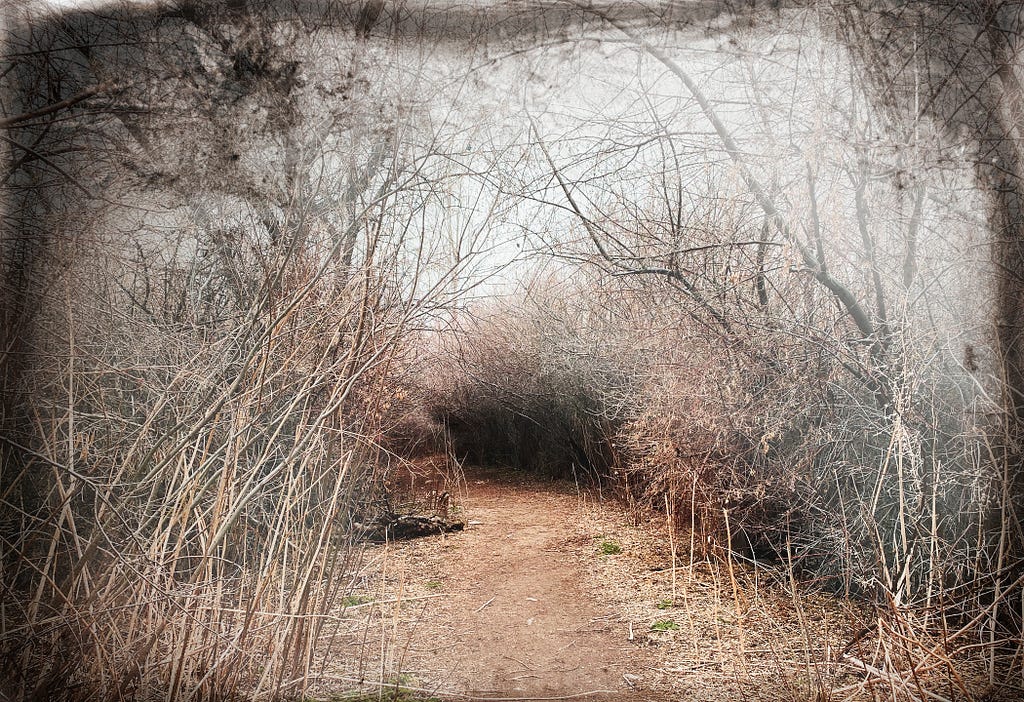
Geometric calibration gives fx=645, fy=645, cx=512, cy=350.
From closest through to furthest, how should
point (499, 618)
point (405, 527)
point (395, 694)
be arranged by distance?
point (395, 694), point (499, 618), point (405, 527)

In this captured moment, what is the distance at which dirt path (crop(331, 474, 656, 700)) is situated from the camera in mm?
1902

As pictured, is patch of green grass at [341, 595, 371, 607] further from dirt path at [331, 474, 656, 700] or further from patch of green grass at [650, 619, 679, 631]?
patch of green grass at [650, 619, 679, 631]

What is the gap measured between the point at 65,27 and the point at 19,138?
0.39 metres

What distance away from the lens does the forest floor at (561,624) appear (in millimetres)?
1903

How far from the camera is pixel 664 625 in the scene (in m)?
2.13

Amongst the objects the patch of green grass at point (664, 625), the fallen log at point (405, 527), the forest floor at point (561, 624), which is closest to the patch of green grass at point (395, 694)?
the forest floor at point (561, 624)

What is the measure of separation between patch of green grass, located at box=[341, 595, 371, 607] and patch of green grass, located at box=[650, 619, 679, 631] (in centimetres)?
92

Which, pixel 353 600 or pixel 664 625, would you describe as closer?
pixel 353 600

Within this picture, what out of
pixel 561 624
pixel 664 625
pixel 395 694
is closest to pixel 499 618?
pixel 561 624

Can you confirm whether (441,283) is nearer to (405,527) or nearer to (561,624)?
(405,527)

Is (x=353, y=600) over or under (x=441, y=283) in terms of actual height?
under

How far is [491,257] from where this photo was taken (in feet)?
6.75

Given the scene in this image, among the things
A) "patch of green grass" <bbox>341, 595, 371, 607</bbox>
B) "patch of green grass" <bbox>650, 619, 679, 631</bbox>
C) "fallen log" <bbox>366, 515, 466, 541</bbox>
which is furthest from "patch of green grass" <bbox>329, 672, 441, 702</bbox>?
"patch of green grass" <bbox>650, 619, 679, 631</bbox>

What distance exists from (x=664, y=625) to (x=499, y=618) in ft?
1.82
